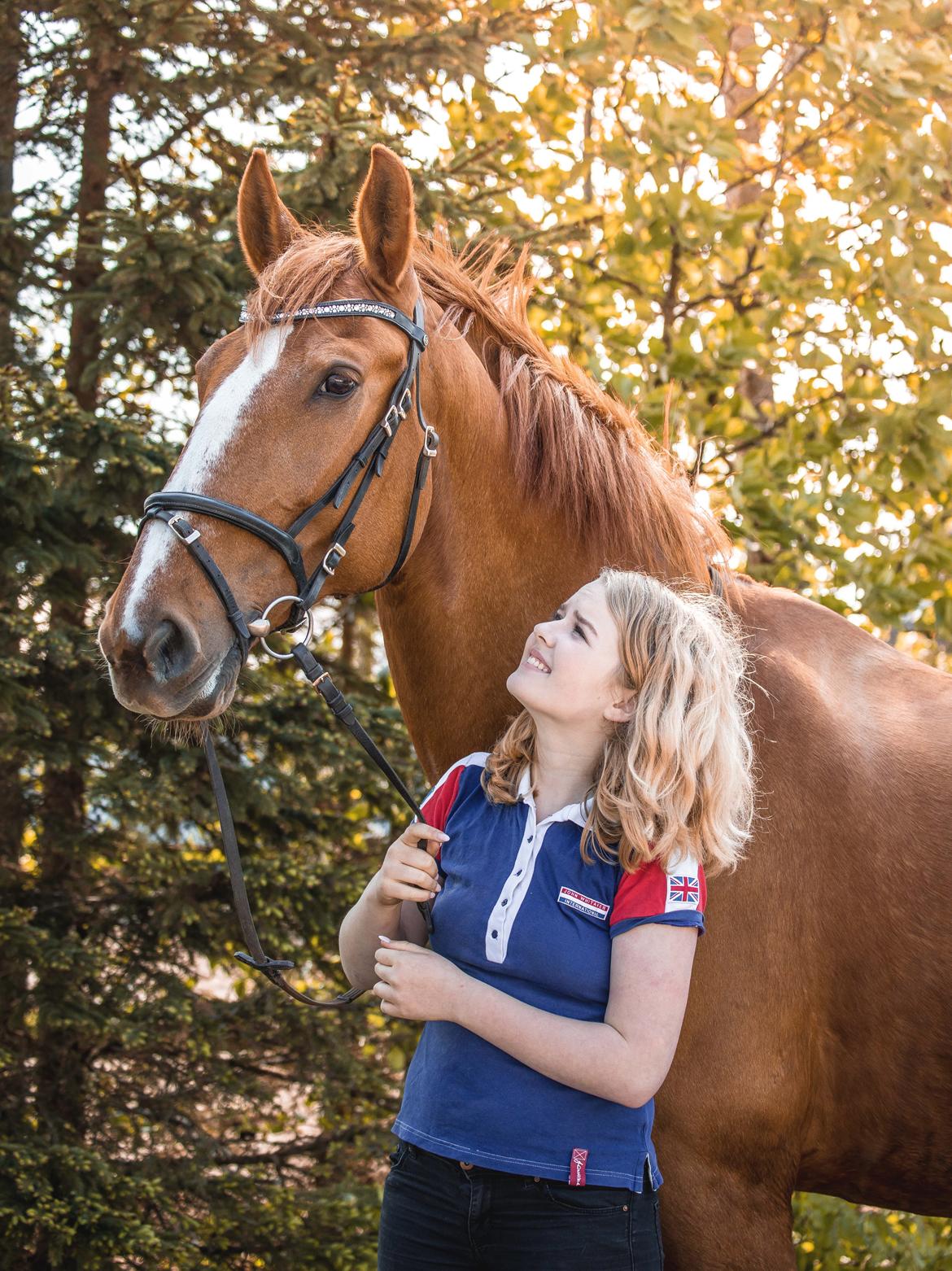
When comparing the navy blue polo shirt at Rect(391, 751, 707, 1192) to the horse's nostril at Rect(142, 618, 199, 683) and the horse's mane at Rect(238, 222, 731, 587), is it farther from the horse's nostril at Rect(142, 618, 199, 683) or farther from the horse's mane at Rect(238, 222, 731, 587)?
the horse's mane at Rect(238, 222, 731, 587)

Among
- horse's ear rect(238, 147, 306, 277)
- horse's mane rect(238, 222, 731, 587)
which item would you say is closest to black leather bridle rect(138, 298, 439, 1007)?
horse's mane rect(238, 222, 731, 587)

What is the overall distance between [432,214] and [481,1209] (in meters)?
3.59

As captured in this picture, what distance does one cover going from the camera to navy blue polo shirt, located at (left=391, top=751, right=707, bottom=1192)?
5.30 ft

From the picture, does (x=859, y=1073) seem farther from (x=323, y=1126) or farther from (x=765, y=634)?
(x=323, y=1126)

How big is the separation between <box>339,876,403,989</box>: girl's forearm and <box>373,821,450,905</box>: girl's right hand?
3cm

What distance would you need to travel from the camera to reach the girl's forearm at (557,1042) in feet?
5.11

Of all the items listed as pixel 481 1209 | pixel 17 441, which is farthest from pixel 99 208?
pixel 481 1209

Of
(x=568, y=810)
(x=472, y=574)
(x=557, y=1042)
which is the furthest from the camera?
(x=472, y=574)

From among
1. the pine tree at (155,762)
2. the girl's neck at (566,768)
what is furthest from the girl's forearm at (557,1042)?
the pine tree at (155,762)

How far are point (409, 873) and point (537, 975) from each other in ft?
0.89

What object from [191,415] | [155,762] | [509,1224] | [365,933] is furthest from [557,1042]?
[191,415]

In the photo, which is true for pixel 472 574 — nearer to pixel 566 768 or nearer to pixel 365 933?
pixel 566 768

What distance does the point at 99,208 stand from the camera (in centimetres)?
443

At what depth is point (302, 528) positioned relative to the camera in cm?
196
